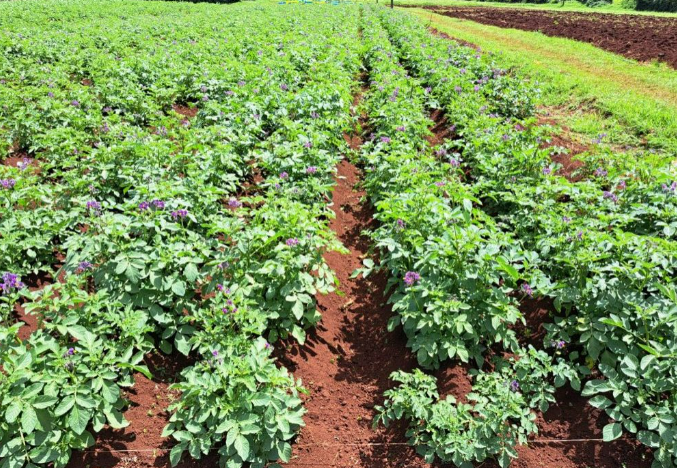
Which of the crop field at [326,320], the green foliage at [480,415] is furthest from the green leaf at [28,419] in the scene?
the green foliage at [480,415]

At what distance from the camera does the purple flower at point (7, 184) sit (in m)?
4.10

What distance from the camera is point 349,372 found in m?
3.73

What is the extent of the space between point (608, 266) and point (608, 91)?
8.97 m

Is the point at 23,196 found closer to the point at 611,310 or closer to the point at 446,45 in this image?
the point at 611,310

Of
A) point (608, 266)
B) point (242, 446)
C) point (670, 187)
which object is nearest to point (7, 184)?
point (242, 446)

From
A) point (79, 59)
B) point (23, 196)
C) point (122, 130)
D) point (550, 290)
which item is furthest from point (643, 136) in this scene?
point (79, 59)

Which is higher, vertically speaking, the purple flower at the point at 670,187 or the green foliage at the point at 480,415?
the purple flower at the point at 670,187

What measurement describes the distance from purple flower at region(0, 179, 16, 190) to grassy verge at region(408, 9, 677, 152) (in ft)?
30.2

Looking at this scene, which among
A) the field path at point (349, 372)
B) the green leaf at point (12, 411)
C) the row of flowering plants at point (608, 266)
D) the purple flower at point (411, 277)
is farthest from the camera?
the purple flower at point (411, 277)

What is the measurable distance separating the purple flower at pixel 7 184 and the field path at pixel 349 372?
3.29 m

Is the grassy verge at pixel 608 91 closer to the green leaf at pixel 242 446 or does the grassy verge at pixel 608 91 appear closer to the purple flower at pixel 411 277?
the purple flower at pixel 411 277

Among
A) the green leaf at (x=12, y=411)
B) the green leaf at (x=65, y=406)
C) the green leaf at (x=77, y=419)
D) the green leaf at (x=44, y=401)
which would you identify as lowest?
the green leaf at (x=77, y=419)

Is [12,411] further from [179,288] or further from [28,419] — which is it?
[179,288]

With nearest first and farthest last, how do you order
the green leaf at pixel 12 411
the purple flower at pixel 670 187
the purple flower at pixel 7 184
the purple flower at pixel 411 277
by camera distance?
1. the green leaf at pixel 12 411
2. the purple flower at pixel 411 277
3. the purple flower at pixel 7 184
4. the purple flower at pixel 670 187
